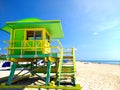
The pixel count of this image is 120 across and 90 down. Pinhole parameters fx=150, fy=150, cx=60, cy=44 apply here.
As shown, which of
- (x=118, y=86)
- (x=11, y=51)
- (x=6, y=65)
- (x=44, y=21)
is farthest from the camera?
(x=6, y=65)

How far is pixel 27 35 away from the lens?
42.8 ft

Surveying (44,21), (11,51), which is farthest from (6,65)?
(44,21)

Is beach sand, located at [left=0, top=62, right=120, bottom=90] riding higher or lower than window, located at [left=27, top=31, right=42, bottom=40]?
lower

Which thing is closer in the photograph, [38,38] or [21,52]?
[21,52]

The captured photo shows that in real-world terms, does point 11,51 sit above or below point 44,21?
below

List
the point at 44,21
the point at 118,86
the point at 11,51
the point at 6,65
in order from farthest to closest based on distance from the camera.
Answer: the point at 6,65, the point at 118,86, the point at 11,51, the point at 44,21

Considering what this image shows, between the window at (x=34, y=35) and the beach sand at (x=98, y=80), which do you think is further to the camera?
the beach sand at (x=98, y=80)

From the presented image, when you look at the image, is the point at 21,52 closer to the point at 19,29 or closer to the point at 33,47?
the point at 33,47

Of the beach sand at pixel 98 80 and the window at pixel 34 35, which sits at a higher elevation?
the window at pixel 34 35

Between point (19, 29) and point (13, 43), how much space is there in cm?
130

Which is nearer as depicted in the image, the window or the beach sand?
the window

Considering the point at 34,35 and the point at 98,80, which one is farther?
the point at 98,80

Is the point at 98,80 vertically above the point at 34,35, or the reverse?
the point at 34,35

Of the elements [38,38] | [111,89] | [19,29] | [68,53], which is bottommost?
[111,89]
